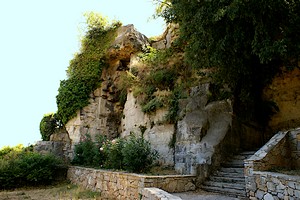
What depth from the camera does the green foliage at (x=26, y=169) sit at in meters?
10.5

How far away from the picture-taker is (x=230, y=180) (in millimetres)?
6938

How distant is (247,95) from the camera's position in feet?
30.0

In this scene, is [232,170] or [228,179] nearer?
[228,179]

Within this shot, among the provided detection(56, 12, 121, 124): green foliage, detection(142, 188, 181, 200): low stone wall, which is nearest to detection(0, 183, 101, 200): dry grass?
detection(142, 188, 181, 200): low stone wall

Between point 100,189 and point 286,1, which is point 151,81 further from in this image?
point 286,1

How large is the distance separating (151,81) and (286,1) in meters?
6.43

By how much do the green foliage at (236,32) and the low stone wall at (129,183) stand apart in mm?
3802

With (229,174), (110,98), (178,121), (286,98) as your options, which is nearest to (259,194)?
(229,174)

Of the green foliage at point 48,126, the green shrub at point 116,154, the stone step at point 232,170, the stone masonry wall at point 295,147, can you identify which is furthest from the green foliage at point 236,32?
the green foliage at point 48,126

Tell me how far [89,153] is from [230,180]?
7.10 meters

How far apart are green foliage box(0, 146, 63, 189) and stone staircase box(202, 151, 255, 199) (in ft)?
26.0

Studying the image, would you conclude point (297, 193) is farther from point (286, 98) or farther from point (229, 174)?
point (286, 98)

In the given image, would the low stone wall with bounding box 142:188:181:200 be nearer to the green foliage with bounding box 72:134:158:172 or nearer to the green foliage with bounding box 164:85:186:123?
the green foliage with bounding box 72:134:158:172

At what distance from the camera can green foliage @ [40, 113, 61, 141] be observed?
14273 millimetres
